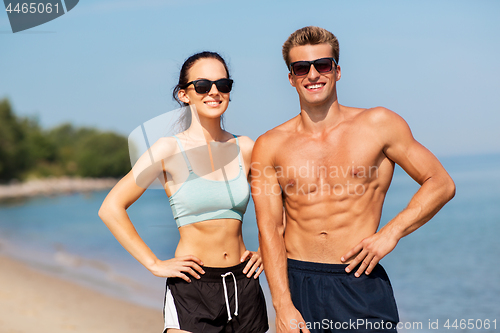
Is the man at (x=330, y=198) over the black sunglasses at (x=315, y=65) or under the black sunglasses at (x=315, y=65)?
under

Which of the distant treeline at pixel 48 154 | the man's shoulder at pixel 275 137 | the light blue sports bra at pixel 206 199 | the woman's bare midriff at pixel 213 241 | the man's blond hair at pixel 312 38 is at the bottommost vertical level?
the distant treeline at pixel 48 154

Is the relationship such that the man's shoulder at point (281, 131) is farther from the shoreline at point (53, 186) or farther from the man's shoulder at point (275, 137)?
the shoreline at point (53, 186)

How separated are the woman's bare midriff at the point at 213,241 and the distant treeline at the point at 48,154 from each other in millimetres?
49112

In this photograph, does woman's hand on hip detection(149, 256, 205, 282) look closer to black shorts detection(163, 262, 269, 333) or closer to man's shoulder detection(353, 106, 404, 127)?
black shorts detection(163, 262, 269, 333)

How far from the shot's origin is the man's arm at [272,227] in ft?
9.16

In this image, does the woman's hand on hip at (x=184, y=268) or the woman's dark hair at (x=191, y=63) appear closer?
the woman's hand on hip at (x=184, y=268)

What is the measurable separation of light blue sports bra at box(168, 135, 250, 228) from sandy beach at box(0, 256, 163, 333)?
477 cm

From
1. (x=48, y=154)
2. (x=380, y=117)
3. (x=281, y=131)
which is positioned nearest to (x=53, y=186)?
(x=48, y=154)

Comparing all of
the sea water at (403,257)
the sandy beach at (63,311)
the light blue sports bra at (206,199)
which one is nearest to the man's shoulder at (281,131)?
the light blue sports bra at (206,199)

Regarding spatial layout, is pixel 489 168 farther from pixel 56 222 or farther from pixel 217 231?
pixel 217 231

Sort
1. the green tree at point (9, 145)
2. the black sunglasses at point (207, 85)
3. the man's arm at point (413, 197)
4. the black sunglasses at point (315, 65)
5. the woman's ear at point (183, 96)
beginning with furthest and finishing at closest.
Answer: the green tree at point (9, 145), the woman's ear at point (183, 96), the black sunglasses at point (207, 85), the black sunglasses at point (315, 65), the man's arm at point (413, 197)

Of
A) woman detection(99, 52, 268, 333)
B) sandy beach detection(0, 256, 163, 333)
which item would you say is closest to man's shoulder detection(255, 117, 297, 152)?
woman detection(99, 52, 268, 333)

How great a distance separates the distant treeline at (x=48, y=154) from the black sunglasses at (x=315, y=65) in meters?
49.4

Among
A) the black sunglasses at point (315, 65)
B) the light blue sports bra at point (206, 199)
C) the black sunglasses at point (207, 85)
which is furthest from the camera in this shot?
the black sunglasses at point (207, 85)
